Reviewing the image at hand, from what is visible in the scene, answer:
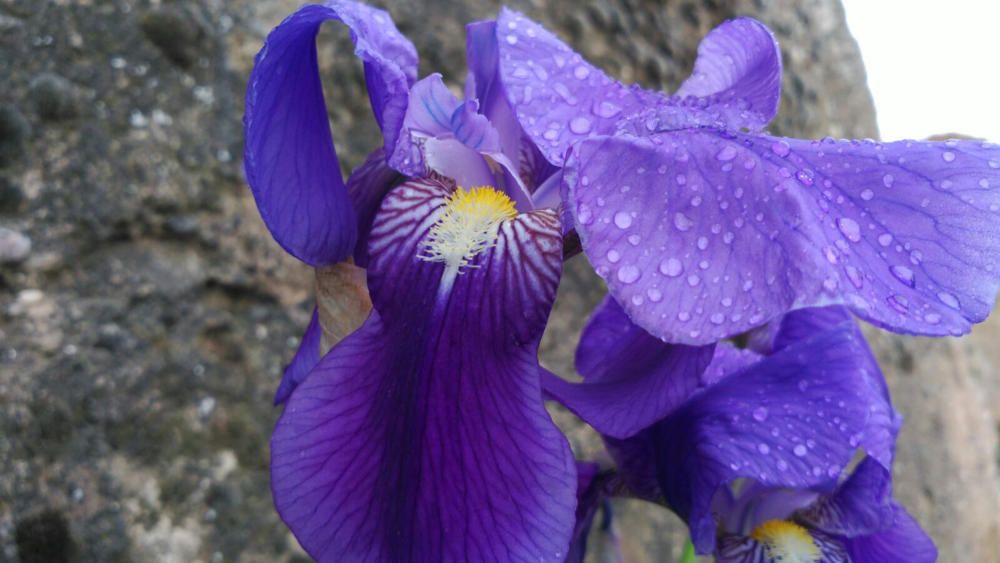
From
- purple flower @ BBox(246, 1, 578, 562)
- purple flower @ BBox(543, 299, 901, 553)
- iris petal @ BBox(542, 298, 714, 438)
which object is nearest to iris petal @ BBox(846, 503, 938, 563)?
purple flower @ BBox(543, 299, 901, 553)

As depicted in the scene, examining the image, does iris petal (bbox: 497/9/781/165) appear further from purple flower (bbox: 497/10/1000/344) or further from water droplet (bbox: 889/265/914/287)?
water droplet (bbox: 889/265/914/287)

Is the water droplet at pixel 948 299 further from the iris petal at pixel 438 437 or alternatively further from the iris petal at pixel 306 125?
the iris petal at pixel 306 125

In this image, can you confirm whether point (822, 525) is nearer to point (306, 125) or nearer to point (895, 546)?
point (895, 546)

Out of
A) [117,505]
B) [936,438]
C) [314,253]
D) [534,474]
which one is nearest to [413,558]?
[534,474]

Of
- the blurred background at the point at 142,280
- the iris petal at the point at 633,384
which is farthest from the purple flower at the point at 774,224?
the blurred background at the point at 142,280

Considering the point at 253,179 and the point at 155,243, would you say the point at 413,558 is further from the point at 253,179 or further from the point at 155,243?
the point at 155,243

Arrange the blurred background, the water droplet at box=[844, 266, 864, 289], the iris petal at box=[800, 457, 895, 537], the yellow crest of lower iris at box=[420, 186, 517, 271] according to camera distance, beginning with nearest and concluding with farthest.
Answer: the water droplet at box=[844, 266, 864, 289] → the yellow crest of lower iris at box=[420, 186, 517, 271] → the iris petal at box=[800, 457, 895, 537] → the blurred background

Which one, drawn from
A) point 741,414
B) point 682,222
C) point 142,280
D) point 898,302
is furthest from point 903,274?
point 142,280
